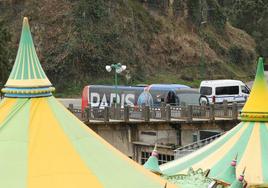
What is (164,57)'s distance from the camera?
184 feet

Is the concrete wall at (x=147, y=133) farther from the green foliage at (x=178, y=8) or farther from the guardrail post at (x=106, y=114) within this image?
the green foliage at (x=178, y=8)

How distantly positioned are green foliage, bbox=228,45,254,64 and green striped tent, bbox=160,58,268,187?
147 ft

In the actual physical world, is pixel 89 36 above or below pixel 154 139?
above

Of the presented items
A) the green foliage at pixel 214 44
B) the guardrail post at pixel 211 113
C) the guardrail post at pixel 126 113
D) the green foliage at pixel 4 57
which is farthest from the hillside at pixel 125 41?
the guardrail post at pixel 211 113

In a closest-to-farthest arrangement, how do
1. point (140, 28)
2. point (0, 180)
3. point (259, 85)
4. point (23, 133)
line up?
point (0, 180)
point (23, 133)
point (259, 85)
point (140, 28)

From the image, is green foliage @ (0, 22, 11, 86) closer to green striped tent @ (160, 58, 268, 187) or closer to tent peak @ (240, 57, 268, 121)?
green striped tent @ (160, 58, 268, 187)

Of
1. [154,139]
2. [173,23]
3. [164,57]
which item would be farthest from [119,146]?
[173,23]

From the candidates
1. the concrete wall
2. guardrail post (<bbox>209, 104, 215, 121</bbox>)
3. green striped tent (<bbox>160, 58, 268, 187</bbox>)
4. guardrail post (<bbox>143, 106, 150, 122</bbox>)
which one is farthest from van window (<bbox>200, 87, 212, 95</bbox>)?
green striped tent (<bbox>160, 58, 268, 187</bbox>)

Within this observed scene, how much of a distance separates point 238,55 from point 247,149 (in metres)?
46.8

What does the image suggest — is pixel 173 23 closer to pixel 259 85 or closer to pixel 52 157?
pixel 259 85

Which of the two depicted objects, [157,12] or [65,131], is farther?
[157,12]

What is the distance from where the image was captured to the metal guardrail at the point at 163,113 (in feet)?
99.0

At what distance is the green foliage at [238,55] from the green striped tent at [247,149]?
44.8 m

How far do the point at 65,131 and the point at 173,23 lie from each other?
48.1 metres
